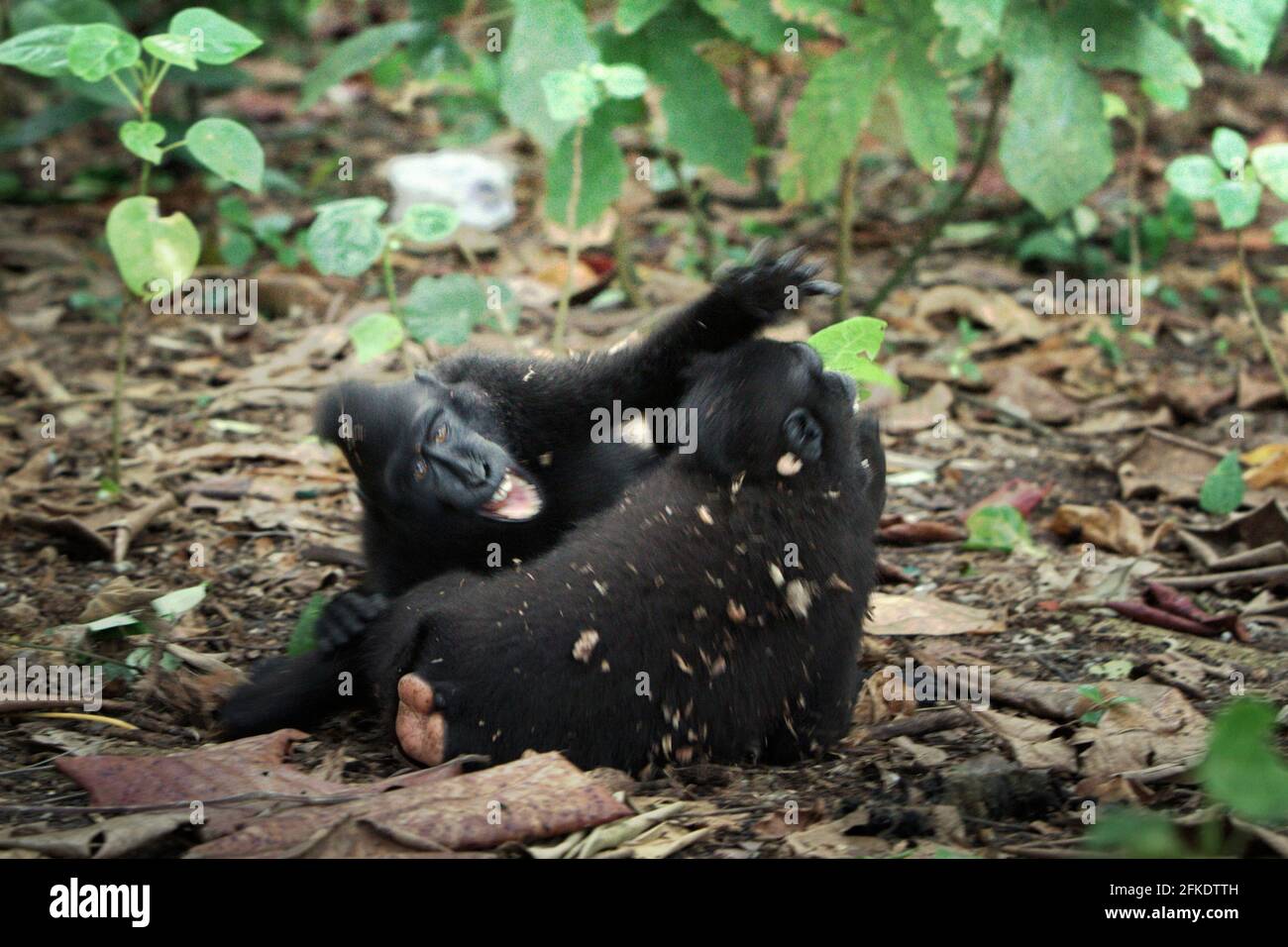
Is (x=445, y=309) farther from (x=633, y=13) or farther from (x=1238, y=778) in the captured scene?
(x=1238, y=778)

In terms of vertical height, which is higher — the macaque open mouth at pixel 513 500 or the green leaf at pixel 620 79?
the green leaf at pixel 620 79

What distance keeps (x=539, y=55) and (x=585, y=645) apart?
108 inches

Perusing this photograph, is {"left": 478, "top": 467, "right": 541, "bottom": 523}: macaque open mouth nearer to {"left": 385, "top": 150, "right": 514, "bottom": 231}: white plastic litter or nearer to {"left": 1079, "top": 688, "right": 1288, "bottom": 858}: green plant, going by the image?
{"left": 1079, "top": 688, "right": 1288, "bottom": 858}: green plant

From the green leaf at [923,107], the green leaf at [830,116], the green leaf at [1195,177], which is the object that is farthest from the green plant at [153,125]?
the green leaf at [1195,177]

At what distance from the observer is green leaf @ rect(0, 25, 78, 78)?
13.1 feet

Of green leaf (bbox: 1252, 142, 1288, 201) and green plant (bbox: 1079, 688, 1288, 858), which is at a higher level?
green leaf (bbox: 1252, 142, 1288, 201)

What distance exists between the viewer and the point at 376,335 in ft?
15.7

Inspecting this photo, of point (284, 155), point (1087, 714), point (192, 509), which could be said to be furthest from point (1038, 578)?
point (284, 155)

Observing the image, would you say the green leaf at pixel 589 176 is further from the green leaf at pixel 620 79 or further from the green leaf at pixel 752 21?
the green leaf at pixel 620 79

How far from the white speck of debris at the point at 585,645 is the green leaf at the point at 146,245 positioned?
75.1 inches

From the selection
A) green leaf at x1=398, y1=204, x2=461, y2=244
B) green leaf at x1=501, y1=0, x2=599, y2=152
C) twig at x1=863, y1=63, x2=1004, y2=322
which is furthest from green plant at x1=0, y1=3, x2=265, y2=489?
twig at x1=863, y1=63, x2=1004, y2=322

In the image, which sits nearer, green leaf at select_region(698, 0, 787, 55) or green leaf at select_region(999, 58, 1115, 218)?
green leaf at select_region(999, 58, 1115, 218)

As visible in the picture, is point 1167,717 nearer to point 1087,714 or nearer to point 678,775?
point 1087,714

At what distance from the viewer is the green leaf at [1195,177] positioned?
478cm
